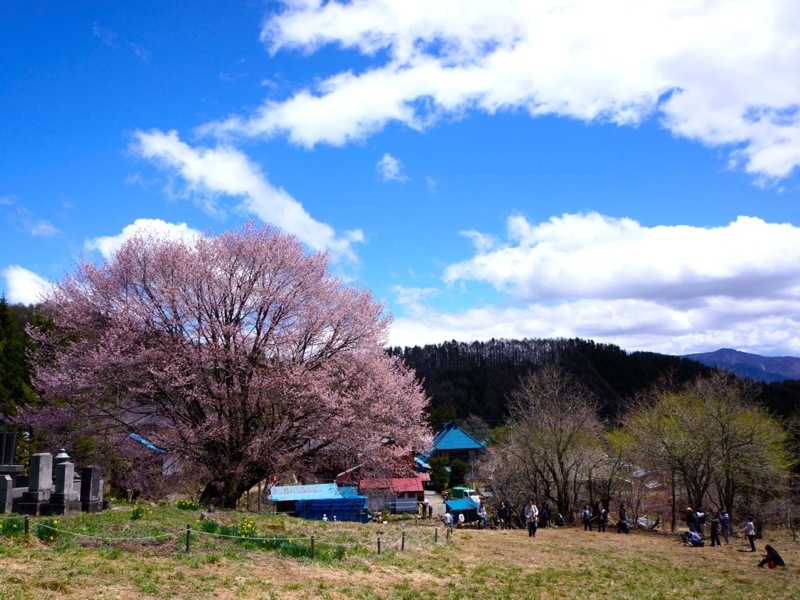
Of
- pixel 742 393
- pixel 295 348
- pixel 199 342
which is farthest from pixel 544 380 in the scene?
pixel 199 342

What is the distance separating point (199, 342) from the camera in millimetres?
22156

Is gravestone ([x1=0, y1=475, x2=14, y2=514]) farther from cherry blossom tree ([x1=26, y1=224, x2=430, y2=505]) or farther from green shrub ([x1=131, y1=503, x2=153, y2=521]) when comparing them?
cherry blossom tree ([x1=26, y1=224, x2=430, y2=505])

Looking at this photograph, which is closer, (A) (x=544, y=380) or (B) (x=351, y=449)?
(B) (x=351, y=449)

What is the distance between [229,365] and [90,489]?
24.6 ft

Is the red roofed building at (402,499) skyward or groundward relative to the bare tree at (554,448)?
groundward

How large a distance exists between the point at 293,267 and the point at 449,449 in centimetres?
5393

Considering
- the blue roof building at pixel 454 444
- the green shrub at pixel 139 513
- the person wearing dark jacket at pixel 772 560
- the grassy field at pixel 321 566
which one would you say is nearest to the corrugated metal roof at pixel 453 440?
the blue roof building at pixel 454 444

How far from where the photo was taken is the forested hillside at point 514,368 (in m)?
116

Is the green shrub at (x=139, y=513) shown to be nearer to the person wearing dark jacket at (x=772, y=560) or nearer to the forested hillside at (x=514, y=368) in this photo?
the person wearing dark jacket at (x=772, y=560)

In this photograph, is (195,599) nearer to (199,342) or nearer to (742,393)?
(199,342)

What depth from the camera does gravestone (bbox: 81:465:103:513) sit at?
50.2 ft

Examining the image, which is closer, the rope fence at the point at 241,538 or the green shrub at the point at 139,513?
the rope fence at the point at 241,538

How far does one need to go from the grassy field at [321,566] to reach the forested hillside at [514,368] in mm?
84943

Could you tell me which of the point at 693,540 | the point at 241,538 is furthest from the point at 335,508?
the point at 693,540
